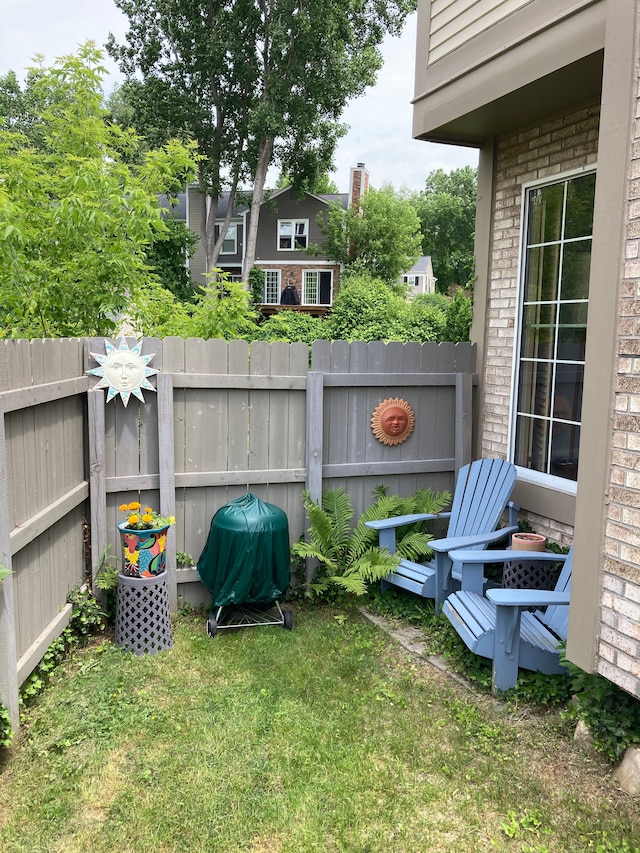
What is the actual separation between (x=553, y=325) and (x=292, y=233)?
26.4m

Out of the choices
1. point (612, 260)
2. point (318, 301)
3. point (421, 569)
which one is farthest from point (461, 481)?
point (318, 301)

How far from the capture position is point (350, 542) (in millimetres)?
4688

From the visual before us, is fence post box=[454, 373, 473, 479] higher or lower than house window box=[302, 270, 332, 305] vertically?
lower

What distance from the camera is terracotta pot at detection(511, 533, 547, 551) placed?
4.20 meters

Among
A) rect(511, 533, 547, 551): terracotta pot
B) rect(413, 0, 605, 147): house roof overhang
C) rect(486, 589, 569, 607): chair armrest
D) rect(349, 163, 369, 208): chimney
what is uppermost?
rect(349, 163, 369, 208): chimney

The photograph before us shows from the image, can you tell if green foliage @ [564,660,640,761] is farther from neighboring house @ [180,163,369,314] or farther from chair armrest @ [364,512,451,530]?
neighboring house @ [180,163,369,314]

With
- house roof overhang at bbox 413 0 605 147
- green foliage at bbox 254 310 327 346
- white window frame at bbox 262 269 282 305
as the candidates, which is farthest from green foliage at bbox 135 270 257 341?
white window frame at bbox 262 269 282 305

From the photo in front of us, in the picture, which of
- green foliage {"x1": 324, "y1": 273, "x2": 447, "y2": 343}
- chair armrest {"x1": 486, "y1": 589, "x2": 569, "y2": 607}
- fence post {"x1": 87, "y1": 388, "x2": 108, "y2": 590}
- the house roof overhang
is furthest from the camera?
green foliage {"x1": 324, "y1": 273, "x2": 447, "y2": 343}

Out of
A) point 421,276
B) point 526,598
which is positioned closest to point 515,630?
point 526,598

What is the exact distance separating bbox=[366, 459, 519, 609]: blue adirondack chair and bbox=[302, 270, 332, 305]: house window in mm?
25598

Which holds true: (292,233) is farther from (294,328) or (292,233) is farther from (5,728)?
(5,728)

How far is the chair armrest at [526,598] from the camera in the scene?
10.1 ft

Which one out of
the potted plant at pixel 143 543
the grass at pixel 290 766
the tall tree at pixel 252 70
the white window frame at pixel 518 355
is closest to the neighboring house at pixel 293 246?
the tall tree at pixel 252 70

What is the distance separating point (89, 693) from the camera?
3.27 meters
